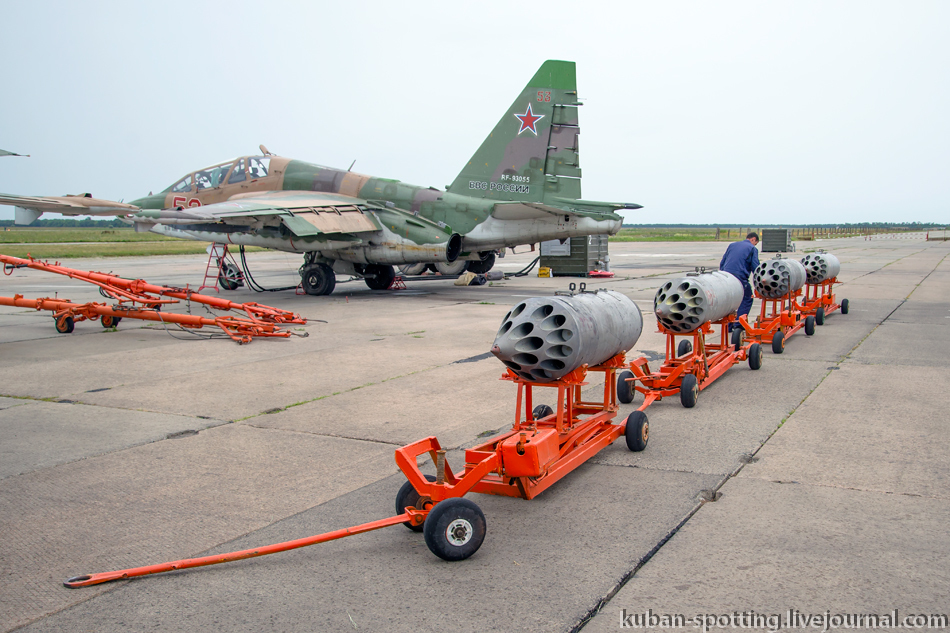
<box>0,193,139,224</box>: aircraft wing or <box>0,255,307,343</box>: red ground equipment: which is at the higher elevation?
<box>0,193,139,224</box>: aircraft wing

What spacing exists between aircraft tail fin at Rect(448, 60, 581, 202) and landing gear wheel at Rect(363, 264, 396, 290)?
3.87 m

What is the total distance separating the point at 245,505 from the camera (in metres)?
4.70

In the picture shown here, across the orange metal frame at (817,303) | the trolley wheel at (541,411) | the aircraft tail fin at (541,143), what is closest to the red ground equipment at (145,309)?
the trolley wheel at (541,411)

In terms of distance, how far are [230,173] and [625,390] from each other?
15.8 meters

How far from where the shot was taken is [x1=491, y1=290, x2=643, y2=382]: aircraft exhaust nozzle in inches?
189

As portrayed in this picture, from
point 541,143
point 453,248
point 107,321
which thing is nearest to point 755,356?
point 453,248

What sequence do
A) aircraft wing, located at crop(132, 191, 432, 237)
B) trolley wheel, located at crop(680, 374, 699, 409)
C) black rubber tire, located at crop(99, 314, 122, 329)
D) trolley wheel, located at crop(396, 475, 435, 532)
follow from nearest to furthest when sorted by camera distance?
trolley wheel, located at crop(396, 475, 435, 532) < trolley wheel, located at crop(680, 374, 699, 409) < black rubber tire, located at crop(99, 314, 122, 329) < aircraft wing, located at crop(132, 191, 432, 237)

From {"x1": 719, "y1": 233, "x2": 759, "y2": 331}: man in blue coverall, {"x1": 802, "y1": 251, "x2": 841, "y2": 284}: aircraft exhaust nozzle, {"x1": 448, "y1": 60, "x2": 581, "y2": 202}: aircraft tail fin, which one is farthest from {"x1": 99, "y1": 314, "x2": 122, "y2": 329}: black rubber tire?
{"x1": 802, "y1": 251, "x2": 841, "y2": 284}: aircraft exhaust nozzle

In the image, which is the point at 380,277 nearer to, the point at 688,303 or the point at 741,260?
the point at 741,260

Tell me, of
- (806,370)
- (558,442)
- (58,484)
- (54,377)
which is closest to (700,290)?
(806,370)

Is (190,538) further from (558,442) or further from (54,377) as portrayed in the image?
(54,377)

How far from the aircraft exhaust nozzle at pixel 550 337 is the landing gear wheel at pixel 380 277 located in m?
15.6

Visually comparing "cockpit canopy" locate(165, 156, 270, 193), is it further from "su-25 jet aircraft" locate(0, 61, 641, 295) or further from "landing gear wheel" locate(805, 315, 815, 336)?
"landing gear wheel" locate(805, 315, 815, 336)

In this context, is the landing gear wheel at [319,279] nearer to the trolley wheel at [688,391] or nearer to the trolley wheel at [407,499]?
the trolley wheel at [688,391]
